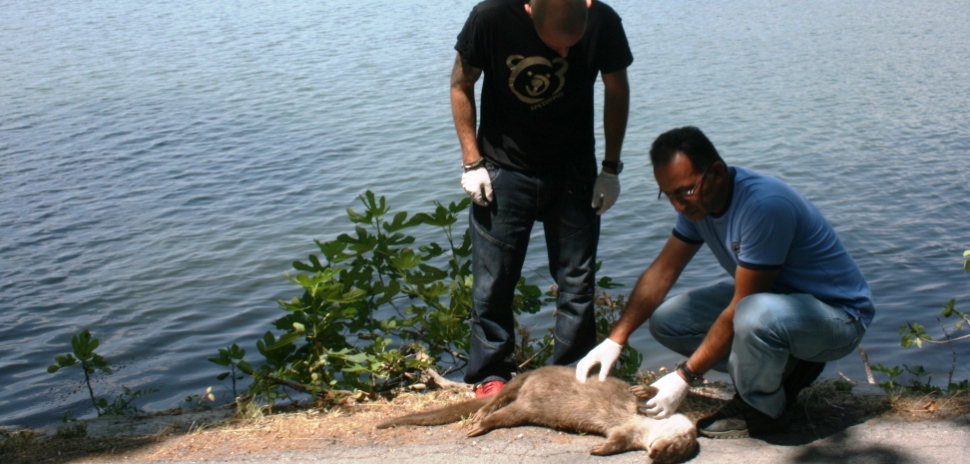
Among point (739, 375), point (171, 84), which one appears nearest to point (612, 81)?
point (739, 375)

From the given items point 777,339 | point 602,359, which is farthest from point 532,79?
point 777,339

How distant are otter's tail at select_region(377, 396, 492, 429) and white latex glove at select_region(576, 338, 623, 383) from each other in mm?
443

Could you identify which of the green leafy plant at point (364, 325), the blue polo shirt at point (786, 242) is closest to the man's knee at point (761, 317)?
the blue polo shirt at point (786, 242)

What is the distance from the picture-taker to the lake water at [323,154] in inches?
291

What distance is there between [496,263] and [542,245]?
13.2 ft

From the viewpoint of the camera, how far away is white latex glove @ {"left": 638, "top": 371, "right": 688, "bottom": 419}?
390 centimetres

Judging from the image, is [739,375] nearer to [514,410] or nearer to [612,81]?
[514,410]

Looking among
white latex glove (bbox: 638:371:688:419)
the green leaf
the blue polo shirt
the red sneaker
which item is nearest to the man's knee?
the blue polo shirt

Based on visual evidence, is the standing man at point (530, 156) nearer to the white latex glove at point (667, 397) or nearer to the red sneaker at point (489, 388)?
the red sneaker at point (489, 388)

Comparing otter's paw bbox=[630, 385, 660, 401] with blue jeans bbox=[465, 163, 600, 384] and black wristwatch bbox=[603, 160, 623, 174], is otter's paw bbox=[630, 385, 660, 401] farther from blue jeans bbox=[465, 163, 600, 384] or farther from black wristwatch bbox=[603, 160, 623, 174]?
black wristwatch bbox=[603, 160, 623, 174]

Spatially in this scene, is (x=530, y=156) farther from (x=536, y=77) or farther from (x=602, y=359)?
Answer: (x=602, y=359)

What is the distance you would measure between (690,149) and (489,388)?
5.06 feet

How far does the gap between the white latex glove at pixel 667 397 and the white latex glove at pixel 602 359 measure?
0.27 m

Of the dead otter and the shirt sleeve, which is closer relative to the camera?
the dead otter
